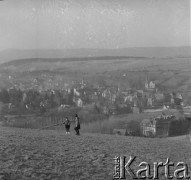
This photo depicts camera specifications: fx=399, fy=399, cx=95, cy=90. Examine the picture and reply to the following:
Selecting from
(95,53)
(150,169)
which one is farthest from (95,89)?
(150,169)

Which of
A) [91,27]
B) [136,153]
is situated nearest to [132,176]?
[136,153]

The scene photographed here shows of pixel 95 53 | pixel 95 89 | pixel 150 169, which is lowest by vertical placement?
pixel 150 169

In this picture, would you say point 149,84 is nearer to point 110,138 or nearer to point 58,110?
point 110,138

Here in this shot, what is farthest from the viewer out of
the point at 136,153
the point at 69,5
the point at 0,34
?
the point at 0,34

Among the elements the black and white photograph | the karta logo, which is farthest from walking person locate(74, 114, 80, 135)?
the karta logo

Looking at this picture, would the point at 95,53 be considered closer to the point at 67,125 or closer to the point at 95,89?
the point at 95,89

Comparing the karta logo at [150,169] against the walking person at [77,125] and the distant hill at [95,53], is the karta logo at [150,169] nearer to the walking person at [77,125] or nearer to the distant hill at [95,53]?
the walking person at [77,125]

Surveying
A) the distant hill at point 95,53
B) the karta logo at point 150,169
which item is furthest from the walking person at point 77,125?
the karta logo at point 150,169
